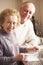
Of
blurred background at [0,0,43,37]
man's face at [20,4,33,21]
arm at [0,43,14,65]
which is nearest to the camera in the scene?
arm at [0,43,14,65]

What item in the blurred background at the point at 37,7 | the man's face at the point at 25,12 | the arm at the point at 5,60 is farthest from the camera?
the blurred background at the point at 37,7

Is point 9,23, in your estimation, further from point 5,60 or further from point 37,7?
point 37,7

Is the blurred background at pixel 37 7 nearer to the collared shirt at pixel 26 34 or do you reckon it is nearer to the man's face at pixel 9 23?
the collared shirt at pixel 26 34

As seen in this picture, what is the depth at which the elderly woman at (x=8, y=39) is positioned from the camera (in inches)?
45.6

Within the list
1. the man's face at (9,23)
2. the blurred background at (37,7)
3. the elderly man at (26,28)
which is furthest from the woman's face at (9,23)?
the blurred background at (37,7)

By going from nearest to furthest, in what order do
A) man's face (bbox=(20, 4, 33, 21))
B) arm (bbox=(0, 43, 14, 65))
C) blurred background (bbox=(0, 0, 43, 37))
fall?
arm (bbox=(0, 43, 14, 65)), man's face (bbox=(20, 4, 33, 21)), blurred background (bbox=(0, 0, 43, 37))

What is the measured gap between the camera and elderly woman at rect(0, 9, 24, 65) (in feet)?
3.80

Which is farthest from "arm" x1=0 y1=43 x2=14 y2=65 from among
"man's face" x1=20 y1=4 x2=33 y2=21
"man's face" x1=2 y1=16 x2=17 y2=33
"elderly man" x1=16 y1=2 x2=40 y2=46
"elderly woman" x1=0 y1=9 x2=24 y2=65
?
"man's face" x1=20 y1=4 x2=33 y2=21

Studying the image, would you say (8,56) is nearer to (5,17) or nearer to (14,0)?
(5,17)

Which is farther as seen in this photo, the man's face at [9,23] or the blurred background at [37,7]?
the blurred background at [37,7]

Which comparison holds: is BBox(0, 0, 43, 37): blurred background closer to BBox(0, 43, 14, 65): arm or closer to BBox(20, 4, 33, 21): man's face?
BBox(20, 4, 33, 21): man's face

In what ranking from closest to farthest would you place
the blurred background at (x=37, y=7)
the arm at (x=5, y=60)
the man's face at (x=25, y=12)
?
1. the arm at (x=5, y=60)
2. the man's face at (x=25, y=12)
3. the blurred background at (x=37, y=7)

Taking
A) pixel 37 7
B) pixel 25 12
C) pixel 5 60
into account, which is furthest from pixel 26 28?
pixel 37 7

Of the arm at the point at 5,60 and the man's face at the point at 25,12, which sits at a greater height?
the man's face at the point at 25,12
